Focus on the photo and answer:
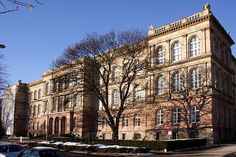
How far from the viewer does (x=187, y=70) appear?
5559 centimetres

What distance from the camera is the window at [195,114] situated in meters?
52.9

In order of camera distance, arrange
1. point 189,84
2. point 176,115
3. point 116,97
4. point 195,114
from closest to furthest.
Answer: point 195,114, point 189,84, point 176,115, point 116,97

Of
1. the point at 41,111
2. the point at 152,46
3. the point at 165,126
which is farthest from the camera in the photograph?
the point at 41,111

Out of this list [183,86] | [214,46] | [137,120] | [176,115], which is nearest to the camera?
[183,86]

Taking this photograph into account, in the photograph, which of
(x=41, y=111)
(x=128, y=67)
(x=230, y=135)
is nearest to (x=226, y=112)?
(x=230, y=135)

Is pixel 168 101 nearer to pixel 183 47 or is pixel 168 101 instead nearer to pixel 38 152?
pixel 183 47

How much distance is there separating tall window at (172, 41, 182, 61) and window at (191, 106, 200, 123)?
9120 mm

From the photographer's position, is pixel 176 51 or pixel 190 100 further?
pixel 176 51

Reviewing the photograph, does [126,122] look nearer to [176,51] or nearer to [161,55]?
[161,55]

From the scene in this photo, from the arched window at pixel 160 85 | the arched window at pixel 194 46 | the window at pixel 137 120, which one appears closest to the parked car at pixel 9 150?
the arched window at pixel 194 46

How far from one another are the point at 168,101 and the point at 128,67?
12.8 meters

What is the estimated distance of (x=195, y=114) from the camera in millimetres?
53312

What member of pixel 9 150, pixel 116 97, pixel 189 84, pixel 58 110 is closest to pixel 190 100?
pixel 189 84

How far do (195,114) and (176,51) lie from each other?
37.5 feet
